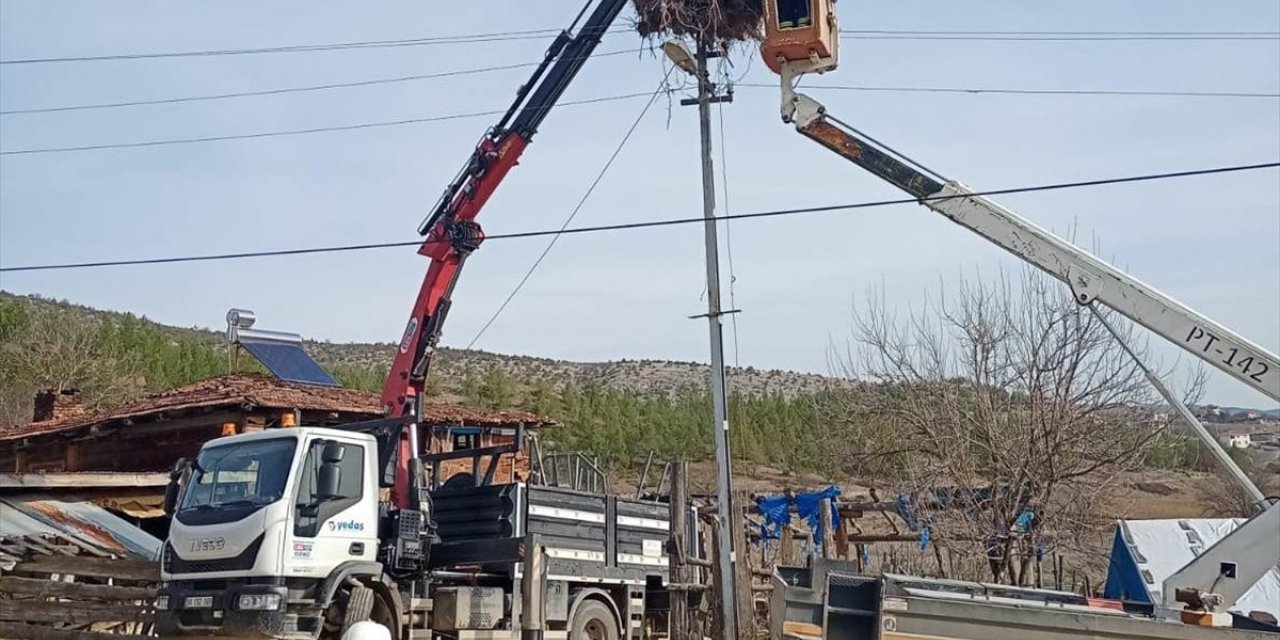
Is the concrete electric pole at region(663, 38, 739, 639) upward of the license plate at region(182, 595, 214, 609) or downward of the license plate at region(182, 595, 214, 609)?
upward

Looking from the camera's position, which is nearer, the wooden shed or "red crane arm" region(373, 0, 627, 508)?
"red crane arm" region(373, 0, 627, 508)

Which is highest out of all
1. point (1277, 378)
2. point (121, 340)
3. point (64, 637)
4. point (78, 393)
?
point (121, 340)

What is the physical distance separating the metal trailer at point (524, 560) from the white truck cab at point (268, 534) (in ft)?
4.24

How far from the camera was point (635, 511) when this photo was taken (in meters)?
17.2

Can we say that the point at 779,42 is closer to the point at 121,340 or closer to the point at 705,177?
the point at 705,177

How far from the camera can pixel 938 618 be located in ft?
37.0

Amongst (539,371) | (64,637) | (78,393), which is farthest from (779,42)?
(539,371)

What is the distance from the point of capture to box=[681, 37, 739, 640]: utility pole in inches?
637

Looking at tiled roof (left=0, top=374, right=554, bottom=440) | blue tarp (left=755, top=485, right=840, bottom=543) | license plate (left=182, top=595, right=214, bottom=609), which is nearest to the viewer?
license plate (left=182, top=595, right=214, bottom=609)

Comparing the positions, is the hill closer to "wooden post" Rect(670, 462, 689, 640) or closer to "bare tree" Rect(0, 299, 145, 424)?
"bare tree" Rect(0, 299, 145, 424)

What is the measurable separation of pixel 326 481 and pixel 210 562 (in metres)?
1.47

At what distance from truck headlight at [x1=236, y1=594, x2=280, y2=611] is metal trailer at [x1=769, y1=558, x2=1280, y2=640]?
5049mm

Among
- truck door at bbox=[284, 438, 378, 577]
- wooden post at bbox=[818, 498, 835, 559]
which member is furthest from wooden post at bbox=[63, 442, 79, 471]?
wooden post at bbox=[818, 498, 835, 559]

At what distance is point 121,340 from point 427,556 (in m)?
30.4
